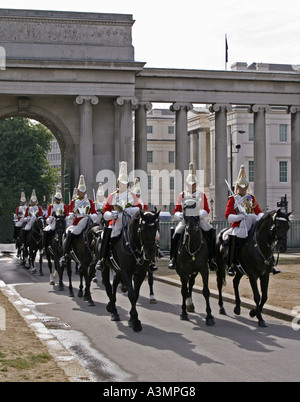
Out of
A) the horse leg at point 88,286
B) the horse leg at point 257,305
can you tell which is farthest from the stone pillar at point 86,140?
the horse leg at point 257,305

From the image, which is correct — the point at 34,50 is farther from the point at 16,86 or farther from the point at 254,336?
the point at 254,336

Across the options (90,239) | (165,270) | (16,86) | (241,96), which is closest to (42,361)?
(90,239)

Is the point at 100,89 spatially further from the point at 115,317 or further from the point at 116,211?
the point at 115,317

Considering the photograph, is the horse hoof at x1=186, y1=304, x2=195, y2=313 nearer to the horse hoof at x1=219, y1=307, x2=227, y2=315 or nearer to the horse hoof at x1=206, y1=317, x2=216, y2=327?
the horse hoof at x1=219, y1=307, x2=227, y2=315

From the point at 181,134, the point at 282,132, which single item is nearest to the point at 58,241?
the point at 181,134

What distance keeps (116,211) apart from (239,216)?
8.65 ft

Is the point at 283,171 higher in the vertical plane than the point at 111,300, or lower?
higher

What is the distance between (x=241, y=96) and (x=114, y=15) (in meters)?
9.21

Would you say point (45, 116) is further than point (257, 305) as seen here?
Yes

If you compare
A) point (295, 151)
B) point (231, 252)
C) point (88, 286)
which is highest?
point (295, 151)

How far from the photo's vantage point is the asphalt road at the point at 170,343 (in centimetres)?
1046

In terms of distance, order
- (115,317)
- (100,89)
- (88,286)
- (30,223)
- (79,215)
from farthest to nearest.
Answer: (100,89) → (30,223) → (79,215) → (88,286) → (115,317)

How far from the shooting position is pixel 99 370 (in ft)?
35.2

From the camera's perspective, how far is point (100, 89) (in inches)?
1721
